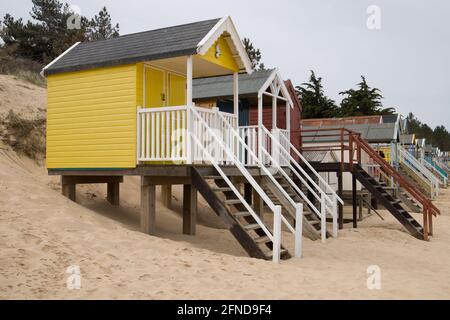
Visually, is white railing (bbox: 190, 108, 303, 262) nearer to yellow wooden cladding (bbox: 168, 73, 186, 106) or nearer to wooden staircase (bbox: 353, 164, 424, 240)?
yellow wooden cladding (bbox: 168, 73, 186, 106)

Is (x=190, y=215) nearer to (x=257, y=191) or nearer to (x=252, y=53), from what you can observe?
(x=257, y=191)

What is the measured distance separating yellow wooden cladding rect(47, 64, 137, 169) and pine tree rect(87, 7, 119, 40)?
2624 cm

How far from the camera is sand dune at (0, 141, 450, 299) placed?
19.5 feet

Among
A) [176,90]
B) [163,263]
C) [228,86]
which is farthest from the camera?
[228,86]

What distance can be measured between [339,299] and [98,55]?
803 cm

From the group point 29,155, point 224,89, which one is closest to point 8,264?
point 29,155

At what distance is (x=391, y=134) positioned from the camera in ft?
92.2

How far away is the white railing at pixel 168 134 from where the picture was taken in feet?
31.1

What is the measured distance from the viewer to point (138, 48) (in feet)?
33.9

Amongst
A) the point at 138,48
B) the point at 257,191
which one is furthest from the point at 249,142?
the point at 138,48

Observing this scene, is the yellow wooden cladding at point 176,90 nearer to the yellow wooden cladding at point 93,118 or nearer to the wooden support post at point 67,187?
the yellow wooden cladding at point 93,118

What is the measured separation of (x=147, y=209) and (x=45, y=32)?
28070 mm

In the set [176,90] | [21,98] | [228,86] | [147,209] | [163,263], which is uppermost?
[228,86]

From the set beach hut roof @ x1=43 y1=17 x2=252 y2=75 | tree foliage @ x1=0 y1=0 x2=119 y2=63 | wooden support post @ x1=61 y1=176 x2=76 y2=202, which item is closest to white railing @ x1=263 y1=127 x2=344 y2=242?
beach hut roof @ x1=43 y1=17 x2=252 y2=75
